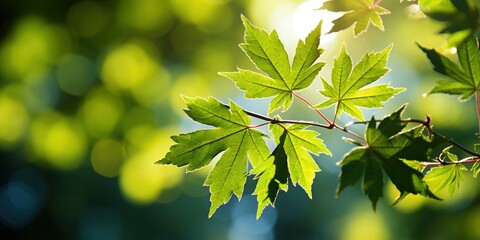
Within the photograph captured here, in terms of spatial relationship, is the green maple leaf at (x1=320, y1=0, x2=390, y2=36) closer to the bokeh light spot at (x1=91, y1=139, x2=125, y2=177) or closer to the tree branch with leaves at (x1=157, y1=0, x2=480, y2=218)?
the tree branch with leaves at (x1=157, y1=0, x2=480, y2=218)

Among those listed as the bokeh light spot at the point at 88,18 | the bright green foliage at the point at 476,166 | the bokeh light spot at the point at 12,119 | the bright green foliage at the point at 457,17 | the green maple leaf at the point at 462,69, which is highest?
the bright green foliage at the point at 457,17

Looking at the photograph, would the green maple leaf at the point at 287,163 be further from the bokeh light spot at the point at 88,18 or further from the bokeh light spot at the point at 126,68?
the bokeh light spot at the point at 88,18

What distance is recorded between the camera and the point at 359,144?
3.05 feet

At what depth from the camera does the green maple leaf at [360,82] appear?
3.28 ft

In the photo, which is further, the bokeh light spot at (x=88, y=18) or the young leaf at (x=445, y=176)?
the bokeh light spot at (x=88, y=18)

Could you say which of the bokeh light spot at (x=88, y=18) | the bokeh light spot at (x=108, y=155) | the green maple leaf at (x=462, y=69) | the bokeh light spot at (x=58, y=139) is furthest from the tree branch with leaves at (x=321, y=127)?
the bokeh light spot at (x=88, y=18)

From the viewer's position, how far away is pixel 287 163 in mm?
1033

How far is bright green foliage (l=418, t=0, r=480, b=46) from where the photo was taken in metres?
0.87

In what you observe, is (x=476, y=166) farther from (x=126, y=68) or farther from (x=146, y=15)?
(x=146, y=15)

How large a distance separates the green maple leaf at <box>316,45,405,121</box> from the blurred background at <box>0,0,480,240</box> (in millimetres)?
6878

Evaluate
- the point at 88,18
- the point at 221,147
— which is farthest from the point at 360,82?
the point at 88,18

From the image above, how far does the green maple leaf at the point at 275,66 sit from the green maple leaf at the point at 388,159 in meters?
0.19

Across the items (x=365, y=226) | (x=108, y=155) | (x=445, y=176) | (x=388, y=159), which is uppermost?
(x=388, y=159)

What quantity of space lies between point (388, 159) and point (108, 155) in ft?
31.3
